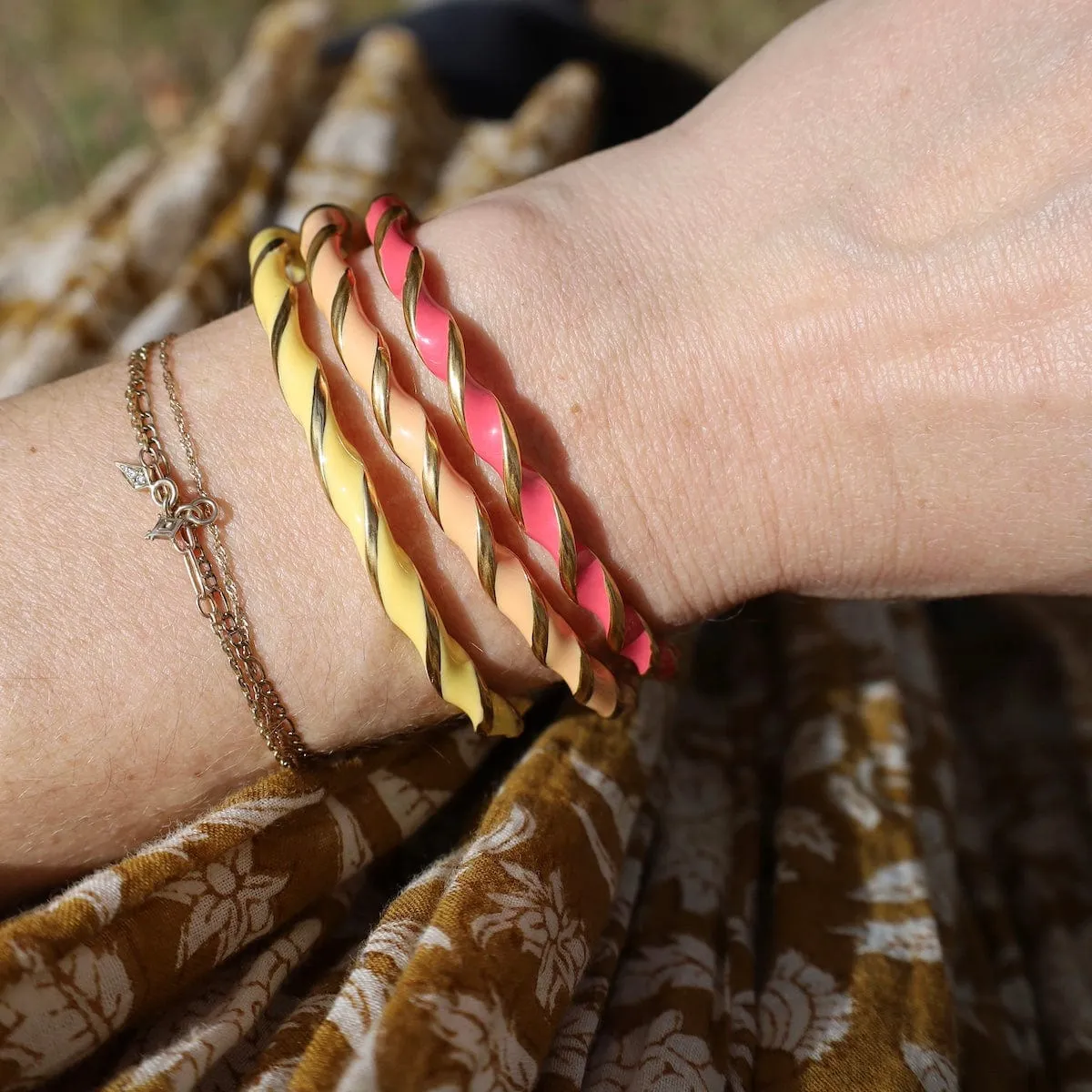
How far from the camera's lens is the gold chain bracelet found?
696 millimetres

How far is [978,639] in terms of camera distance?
50.0 inches

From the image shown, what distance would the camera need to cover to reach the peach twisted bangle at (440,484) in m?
0.69

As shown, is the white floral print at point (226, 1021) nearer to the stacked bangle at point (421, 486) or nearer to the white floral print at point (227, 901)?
the white floral print at point (227, 901)

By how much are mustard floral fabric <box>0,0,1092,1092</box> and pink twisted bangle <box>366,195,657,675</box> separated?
0.18 meters

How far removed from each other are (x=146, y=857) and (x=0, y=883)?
0.16 metres

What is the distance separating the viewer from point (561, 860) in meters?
0.74

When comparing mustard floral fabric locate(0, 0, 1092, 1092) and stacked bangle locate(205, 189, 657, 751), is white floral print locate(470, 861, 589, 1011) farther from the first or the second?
stacked bangle locate(205, 189, 657, 751)

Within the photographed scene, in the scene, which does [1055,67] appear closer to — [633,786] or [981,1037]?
[633,786]

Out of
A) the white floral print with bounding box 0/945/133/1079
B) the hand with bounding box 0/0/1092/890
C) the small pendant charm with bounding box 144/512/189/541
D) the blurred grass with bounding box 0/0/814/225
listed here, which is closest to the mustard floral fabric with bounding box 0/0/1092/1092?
the white floral print with bounding box 0/945/133/1079

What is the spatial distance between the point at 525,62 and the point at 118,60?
1742 millimetres

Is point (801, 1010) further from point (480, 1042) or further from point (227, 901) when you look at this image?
point (227, 901)

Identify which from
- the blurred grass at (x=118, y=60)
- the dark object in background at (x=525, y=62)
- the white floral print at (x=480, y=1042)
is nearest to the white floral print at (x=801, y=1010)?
the white floral print at (x=480, y=1042)

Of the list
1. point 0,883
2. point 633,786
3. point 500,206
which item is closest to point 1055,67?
point 500,206

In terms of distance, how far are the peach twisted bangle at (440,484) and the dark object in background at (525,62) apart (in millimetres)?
892
